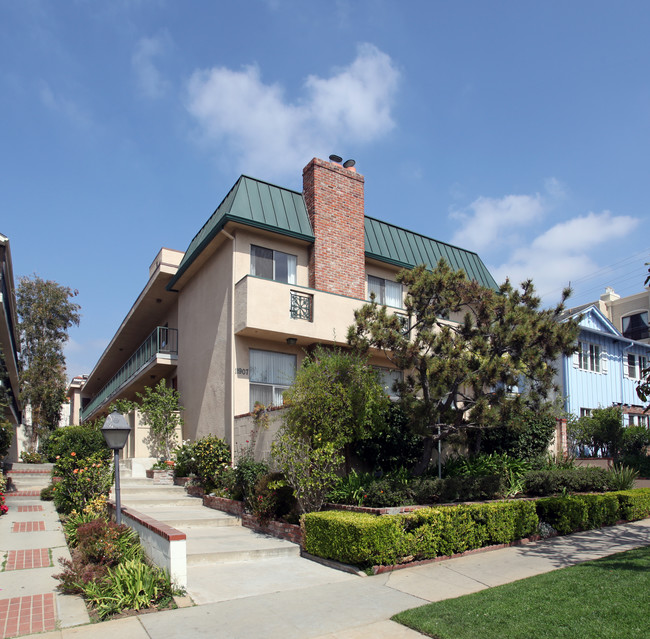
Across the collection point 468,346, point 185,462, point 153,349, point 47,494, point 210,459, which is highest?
point 153,349

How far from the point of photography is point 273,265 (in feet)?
52.3

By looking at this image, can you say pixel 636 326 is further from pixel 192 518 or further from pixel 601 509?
pixel 192 518

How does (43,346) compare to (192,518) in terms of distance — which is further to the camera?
(43,346)

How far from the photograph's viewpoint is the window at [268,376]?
49.4 feet

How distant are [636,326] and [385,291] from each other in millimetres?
24598

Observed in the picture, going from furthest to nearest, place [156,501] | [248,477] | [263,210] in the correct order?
[263,210], [156,501], [248,477]

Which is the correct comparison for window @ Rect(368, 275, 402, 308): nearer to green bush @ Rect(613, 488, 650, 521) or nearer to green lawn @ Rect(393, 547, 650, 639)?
green bush @ Rect(613, 488, 650, 521)

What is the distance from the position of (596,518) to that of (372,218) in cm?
1093

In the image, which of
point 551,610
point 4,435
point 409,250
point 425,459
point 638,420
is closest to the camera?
point 551,610

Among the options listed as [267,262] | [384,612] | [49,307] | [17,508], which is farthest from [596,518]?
[49,307]

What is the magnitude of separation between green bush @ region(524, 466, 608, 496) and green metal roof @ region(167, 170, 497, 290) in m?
6.40

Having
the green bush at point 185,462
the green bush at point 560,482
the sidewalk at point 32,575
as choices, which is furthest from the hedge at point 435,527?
Answer: the green bush at point 185,462

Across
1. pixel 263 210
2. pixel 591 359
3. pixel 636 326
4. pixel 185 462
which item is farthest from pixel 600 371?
pixel 185 462

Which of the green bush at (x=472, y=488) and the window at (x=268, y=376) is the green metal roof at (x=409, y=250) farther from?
the green bush at (x=472, y=488)
